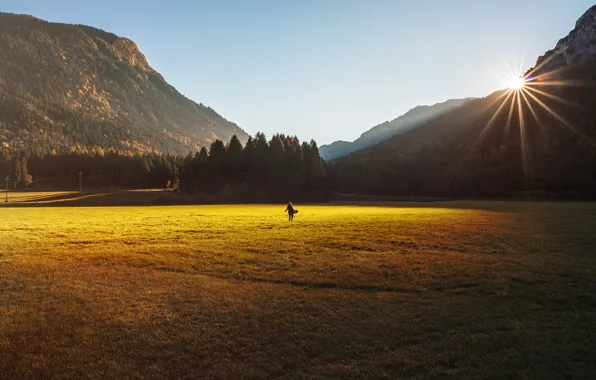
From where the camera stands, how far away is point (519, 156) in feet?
444

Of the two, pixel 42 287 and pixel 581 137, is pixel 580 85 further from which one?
pixel 42 287

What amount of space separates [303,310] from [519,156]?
509ft

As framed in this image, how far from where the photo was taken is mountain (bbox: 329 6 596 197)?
113 meters

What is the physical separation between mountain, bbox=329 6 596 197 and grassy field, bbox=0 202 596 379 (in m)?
106

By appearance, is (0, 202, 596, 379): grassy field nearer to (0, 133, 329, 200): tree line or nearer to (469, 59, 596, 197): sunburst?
(0, 133, 329, 200): tree line

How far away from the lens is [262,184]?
11038 cm

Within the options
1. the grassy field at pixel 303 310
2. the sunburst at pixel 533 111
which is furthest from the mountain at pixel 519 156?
the grassy field at pixel 303 310

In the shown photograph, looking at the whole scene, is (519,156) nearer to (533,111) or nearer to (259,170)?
(533,111)

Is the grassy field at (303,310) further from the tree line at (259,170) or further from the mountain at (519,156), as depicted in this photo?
the mountain at (519,156)

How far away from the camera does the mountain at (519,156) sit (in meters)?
113

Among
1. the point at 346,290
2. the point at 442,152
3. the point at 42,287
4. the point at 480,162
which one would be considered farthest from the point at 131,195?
the point at 442,152

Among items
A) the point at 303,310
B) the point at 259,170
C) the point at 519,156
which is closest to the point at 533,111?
the point at 519,156

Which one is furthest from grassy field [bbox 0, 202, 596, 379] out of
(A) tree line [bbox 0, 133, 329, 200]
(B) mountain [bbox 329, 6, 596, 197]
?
(B) mountain [bbox 329, 6, 596, 197]

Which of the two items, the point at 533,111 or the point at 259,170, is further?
the point at 533,111
